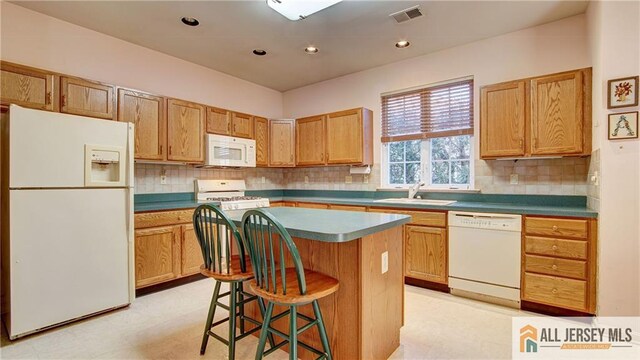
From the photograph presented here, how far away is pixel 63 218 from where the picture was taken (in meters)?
2.35

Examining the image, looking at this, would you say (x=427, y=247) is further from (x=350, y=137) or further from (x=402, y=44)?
(x=402, y=44)

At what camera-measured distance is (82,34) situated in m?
3.04

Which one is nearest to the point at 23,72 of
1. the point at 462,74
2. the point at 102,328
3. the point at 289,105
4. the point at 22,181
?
the point at 22,181

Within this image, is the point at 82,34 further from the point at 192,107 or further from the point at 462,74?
the point at 462,74

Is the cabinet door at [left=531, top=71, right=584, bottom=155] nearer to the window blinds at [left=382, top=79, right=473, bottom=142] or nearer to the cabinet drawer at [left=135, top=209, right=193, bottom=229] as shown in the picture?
the window blinds at [left=382, top=79, right=473, bottom=142]

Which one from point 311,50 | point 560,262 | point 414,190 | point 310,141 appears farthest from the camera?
point 310,141

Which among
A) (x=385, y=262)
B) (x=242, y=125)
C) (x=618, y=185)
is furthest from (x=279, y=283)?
(x=242, y=125)

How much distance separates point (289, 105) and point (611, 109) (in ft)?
13.2

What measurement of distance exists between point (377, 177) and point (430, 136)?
0.88 metres

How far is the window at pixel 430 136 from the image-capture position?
353 centimetres

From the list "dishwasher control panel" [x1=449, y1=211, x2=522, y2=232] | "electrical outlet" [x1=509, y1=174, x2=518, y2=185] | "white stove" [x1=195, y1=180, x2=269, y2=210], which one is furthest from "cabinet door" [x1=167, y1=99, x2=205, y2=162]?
"electrical outlet" [x1=509, y1=174, x2=518, y2=185]

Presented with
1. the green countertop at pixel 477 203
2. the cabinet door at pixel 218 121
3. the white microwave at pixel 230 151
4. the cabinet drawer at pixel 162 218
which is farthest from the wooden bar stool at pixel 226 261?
the cabinet door at pixel 218 121

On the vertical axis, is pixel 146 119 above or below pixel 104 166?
above

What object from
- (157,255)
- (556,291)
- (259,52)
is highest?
(259,52)
